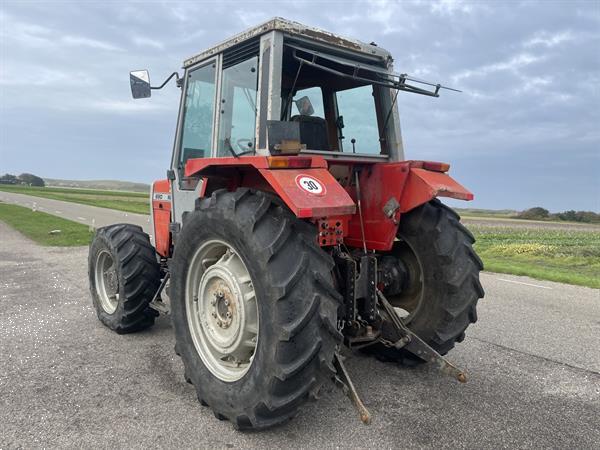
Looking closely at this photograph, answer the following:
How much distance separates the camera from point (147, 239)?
17.0 feet

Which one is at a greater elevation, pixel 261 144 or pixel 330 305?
pixel 261 144

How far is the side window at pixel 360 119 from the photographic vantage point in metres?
4.47

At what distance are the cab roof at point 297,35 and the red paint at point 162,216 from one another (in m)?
1.46

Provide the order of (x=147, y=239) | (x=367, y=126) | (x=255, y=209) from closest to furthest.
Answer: (x=255, y=209)
(x=367, y=126)
(x=147, y=239)

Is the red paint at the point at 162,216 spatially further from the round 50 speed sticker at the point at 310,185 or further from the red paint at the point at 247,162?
the round 50 speed sticker at the point at 310,185

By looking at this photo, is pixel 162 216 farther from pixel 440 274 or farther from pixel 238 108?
pixel 440 274

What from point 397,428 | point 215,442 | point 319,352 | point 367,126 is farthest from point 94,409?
point 367,126

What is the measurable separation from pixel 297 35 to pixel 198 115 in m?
1.39


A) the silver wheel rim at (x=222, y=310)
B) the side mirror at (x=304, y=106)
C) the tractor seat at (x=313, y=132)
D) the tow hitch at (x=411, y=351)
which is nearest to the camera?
the tow hitch at (x=411, y=351)

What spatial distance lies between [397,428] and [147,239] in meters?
3.27

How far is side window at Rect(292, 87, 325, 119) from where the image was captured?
4.44 meters

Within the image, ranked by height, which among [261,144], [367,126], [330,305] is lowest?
[330,305]

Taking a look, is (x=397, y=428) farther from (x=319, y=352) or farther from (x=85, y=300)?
(x=85, y=300)

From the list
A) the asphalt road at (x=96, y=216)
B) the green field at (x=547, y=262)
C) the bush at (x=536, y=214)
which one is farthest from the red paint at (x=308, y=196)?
the bush at (x=536, y=214)
